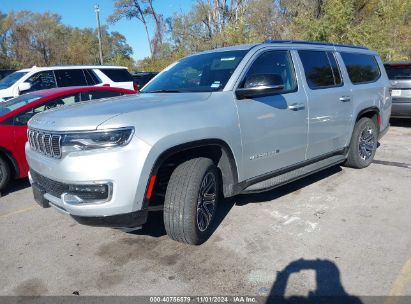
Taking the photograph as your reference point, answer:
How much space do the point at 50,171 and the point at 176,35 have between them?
2933 centimetres

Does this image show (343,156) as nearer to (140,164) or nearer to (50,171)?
(140,164)

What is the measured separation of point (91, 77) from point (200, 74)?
269 inches

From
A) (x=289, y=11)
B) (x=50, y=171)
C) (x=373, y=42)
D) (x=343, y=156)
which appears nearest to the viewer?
(x=50, y=171)

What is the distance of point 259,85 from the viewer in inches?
144

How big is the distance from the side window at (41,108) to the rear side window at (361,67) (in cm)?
433

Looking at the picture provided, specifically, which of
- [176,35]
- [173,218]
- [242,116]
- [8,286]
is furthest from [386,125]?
[176,35]

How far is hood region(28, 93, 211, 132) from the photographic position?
3.02 meters

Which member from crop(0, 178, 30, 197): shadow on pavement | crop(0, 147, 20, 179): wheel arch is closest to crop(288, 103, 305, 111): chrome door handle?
crop(0, 147, 20, 179): wheel arch

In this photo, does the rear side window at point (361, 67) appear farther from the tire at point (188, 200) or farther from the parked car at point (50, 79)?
the parked car at point (50, 79)

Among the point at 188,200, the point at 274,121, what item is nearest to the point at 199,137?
the point at 188,200

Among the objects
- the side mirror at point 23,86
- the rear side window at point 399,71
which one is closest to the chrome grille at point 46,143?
the side mirror at point 23,86

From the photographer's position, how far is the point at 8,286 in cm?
311

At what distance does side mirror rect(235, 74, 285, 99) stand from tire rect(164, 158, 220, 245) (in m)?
0.77

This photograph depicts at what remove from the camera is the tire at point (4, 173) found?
5355 mm
